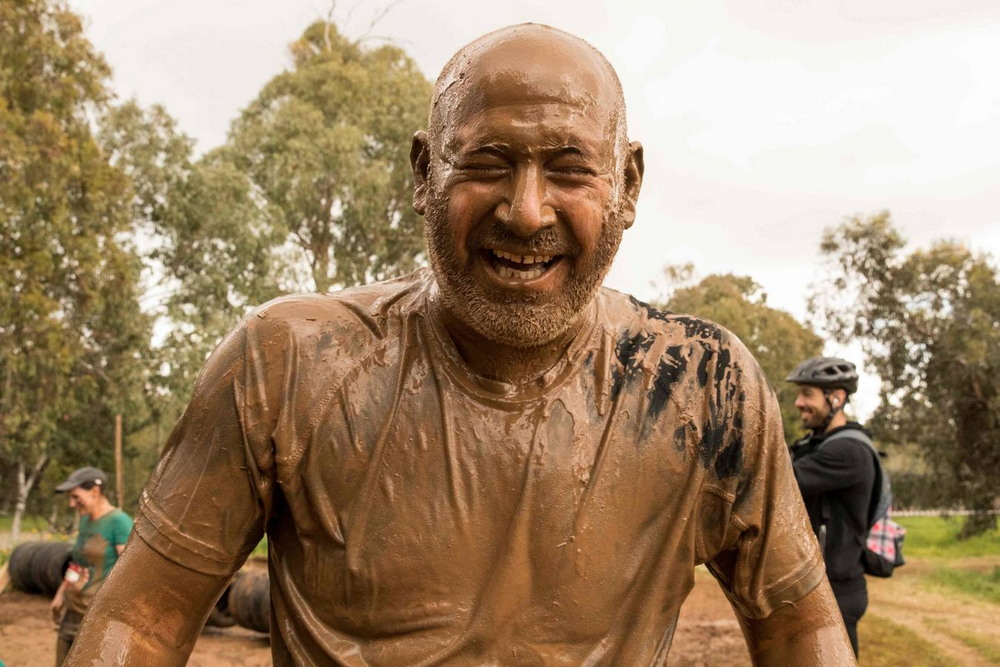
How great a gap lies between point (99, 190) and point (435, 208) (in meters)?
17.0

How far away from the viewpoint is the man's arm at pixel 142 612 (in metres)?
1.77

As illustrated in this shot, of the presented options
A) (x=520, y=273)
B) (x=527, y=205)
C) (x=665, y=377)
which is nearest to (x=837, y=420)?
(x=665, y=377)

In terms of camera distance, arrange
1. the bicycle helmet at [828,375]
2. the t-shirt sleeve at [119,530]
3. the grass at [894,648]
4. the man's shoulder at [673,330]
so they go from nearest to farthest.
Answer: the man's shoulder at [673,330], the bicycle helmet at [828,375], the t-shirt sleeve at [119,530], the grass at [894,648]

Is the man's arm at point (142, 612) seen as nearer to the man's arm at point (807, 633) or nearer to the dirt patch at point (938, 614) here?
the man's arm at point (807, 633)

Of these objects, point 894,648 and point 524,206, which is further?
point 894,648

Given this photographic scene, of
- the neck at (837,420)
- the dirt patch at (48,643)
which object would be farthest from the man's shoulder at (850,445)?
the dirt patch at (48,643)

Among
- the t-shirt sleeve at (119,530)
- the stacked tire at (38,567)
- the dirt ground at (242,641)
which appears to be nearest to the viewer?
the t-shirt sleeve at (119,530)

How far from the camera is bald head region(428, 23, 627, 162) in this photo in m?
1.75

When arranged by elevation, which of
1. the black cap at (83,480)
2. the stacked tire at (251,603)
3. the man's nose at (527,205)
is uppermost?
the man's nose at (527,205)

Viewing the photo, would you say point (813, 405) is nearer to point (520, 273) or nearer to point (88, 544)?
point (520, 273)

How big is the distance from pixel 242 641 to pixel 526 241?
9.14 meters

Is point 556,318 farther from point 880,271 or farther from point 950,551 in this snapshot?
point 950,551

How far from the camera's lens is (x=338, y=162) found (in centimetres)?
2336

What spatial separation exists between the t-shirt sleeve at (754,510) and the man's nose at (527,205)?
0.52 m
